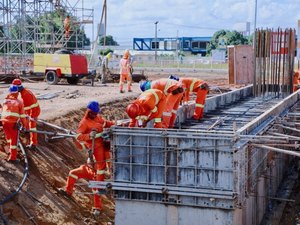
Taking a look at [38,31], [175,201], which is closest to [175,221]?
[175,201]

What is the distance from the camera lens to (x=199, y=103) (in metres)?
13.3

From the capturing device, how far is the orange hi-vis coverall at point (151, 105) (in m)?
9.84

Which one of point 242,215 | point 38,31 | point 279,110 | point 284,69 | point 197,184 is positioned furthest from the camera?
point 38,31

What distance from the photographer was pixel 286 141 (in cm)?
898

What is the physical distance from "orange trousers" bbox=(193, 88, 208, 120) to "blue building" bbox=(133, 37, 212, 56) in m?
69.6

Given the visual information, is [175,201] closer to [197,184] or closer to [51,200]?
[197,184]

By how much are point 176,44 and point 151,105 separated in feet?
240

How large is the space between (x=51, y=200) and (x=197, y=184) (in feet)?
10.4

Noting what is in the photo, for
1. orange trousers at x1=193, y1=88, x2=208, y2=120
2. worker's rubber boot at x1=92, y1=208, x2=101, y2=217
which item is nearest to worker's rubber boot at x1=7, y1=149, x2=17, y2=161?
worker's rubber boot at x1=92, y1=208, x2=101, y2=217

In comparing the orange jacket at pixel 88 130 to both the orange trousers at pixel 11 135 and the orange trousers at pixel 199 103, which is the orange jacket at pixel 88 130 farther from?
the orange trousers at pixel 199 103

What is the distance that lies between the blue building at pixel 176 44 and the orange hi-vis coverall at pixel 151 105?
72713mm

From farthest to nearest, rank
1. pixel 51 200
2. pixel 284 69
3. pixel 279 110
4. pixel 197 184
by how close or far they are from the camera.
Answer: pixel 284 69
pixel 279 110
pixel 51 200
pixel 197 184

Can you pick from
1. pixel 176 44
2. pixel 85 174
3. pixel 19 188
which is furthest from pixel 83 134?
pixel 176 44

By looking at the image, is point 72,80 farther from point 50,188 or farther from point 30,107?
point 50,188
